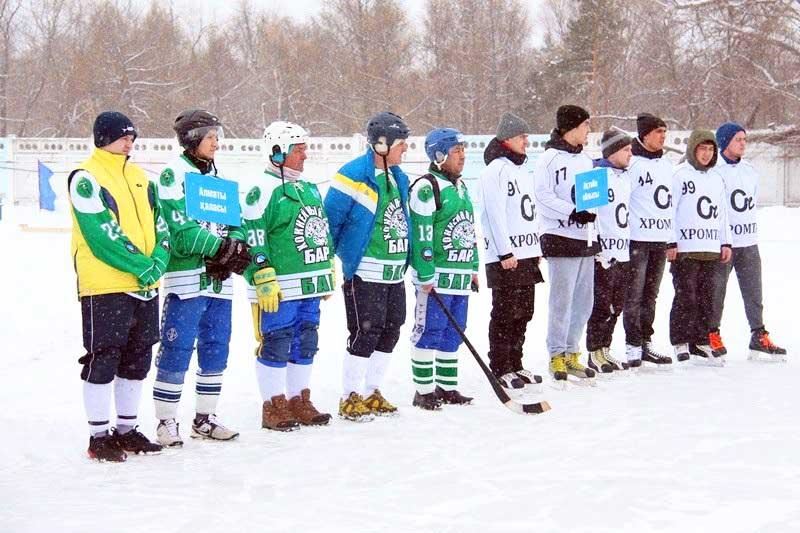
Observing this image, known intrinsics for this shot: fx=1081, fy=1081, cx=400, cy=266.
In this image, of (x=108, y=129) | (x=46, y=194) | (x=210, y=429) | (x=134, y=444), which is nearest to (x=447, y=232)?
(x=210, y=429)

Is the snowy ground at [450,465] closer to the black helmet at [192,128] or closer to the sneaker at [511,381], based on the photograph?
the sneaker at [511,381]

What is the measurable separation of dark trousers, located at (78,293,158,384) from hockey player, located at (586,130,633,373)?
360 centimetres

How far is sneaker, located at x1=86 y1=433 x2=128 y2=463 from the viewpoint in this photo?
208 inches

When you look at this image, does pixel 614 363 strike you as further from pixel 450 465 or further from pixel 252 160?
pixel 252 160

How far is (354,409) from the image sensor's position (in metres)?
6.33

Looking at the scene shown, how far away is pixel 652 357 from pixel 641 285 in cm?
58

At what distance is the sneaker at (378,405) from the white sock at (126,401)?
149cm

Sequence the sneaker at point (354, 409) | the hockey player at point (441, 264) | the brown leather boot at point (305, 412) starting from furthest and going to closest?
the hockey player at point (441, 264), the sneaker at point (354, 409), the brown leather boot at point (305, 412)

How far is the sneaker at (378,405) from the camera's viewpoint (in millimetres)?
6470

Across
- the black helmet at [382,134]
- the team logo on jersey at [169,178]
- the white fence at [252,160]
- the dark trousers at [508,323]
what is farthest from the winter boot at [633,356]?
the white fence at [252,160]

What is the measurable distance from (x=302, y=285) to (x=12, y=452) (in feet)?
5.74

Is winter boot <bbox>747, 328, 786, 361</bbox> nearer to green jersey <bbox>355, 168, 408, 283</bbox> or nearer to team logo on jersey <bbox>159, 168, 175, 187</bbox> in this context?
green jersey <bbox>355, 168, 408, 283</bbox>

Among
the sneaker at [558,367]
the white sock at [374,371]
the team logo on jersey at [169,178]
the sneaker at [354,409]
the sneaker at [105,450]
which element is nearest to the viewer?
the sneaker at [105,450]

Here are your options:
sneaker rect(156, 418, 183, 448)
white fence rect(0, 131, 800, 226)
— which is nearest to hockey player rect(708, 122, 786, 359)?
sneaker rect(156, 418, 183, 448)
